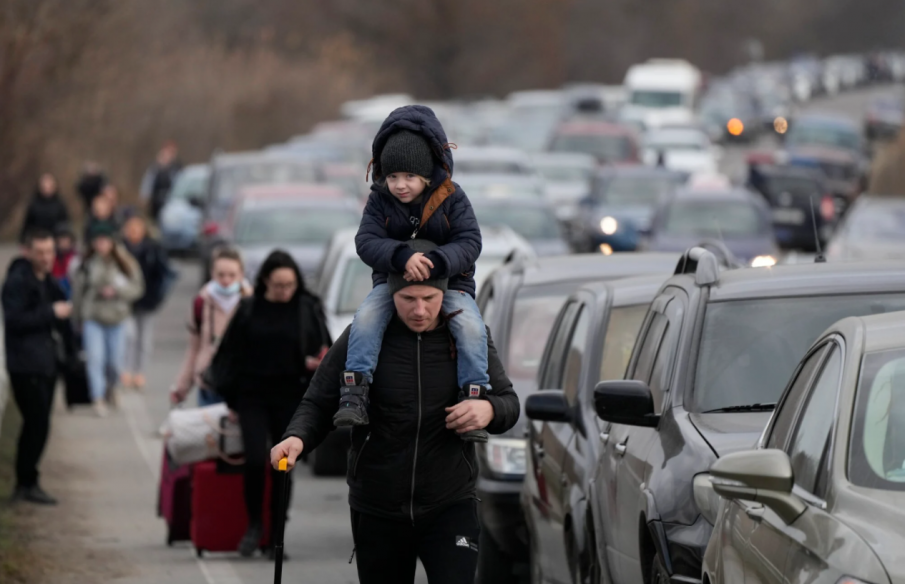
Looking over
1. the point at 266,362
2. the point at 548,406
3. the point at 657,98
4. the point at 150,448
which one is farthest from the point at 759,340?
the point at 657,98

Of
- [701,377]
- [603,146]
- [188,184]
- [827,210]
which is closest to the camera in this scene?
[701,377]

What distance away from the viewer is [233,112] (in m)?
57.2

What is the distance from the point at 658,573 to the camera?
22.4 feet

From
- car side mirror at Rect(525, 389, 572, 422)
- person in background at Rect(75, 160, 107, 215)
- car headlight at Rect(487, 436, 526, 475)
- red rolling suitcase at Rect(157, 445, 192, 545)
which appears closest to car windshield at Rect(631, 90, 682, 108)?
person in background at Rect(75, 160, 107, 215)

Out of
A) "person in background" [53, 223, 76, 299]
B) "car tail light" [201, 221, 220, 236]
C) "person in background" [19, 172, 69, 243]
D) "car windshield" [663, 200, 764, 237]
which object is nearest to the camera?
"person in background" [53, 223, 76, 299]

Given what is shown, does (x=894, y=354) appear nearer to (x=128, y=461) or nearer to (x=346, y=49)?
(x=128, y=461)

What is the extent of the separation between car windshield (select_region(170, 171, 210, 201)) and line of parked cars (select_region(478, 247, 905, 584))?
2585 cm

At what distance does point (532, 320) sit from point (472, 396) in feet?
18.7

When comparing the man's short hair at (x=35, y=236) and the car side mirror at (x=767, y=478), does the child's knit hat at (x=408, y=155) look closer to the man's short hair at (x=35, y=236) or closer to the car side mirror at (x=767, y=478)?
the car side mirror at (x=767, y=478)

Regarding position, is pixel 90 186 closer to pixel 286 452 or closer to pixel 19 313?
pixel 19 313

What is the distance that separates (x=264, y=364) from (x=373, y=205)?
5.12 m

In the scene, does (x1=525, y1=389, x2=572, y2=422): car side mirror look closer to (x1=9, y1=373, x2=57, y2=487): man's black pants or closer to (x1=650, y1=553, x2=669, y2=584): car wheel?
(x1=650, y1=553, x2=669, y2=584): car wheel

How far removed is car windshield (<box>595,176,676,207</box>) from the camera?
98.8 ft

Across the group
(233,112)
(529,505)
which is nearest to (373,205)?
(529,505)
